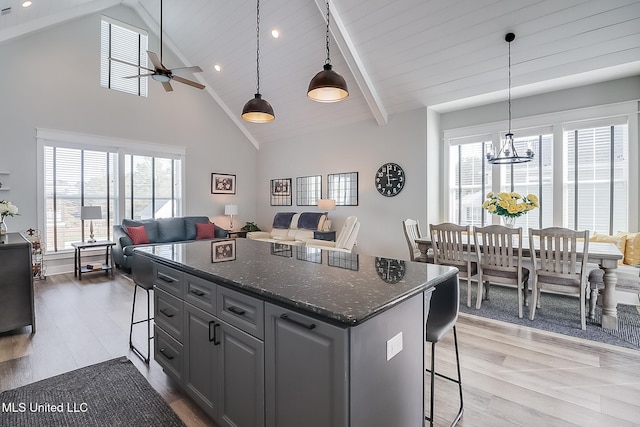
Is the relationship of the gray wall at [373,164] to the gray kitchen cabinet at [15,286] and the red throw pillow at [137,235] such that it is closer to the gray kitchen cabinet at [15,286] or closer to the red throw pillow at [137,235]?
the red throw pillow at [137,235]


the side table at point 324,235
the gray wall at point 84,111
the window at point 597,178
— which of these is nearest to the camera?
the window at point 597,178

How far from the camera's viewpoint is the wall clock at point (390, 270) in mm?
1544

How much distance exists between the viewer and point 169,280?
2.03 m

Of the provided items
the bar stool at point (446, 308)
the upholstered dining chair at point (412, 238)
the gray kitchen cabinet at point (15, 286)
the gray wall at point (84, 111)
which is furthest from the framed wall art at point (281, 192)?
the bar stool at point (446, 308)

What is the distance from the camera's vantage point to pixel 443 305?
1.84 metres

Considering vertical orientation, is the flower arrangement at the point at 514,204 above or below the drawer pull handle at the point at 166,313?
above

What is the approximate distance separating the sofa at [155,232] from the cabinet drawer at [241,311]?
4196 millimetres

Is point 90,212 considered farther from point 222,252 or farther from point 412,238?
point 412,238

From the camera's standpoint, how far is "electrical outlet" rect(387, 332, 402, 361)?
124 centimetres

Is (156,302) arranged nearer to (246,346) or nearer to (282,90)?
(246,346)

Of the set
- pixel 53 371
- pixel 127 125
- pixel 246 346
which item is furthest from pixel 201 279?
pixel 127 125

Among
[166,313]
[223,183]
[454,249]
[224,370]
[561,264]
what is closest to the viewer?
[224,370]

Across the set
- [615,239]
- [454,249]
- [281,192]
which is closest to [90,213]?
[281,192]

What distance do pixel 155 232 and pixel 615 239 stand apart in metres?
7.37
